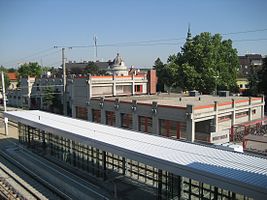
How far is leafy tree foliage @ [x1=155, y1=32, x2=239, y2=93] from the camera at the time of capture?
159 ft

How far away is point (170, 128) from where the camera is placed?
30250 mm

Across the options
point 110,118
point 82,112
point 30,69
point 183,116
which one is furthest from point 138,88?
point 30,69

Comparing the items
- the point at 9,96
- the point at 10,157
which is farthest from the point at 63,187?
the point at 9,96

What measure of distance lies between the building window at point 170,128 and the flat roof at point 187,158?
1088 centimetres

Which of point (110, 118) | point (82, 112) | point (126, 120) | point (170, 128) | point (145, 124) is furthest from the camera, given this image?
point (82, 112)

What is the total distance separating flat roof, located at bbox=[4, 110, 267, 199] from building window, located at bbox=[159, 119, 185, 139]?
10877 millimetres

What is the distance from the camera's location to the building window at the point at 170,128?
97.0ft

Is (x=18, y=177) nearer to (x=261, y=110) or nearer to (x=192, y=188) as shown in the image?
(x=192, y=188)

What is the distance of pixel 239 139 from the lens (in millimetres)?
32031

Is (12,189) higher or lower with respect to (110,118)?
lower

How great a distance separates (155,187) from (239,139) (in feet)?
58.7

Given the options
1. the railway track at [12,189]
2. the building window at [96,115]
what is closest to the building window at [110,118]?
the building window at [96,115]

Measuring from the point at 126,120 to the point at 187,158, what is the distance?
22.8 metres

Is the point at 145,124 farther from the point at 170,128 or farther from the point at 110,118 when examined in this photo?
Answer: the point at 110,118
